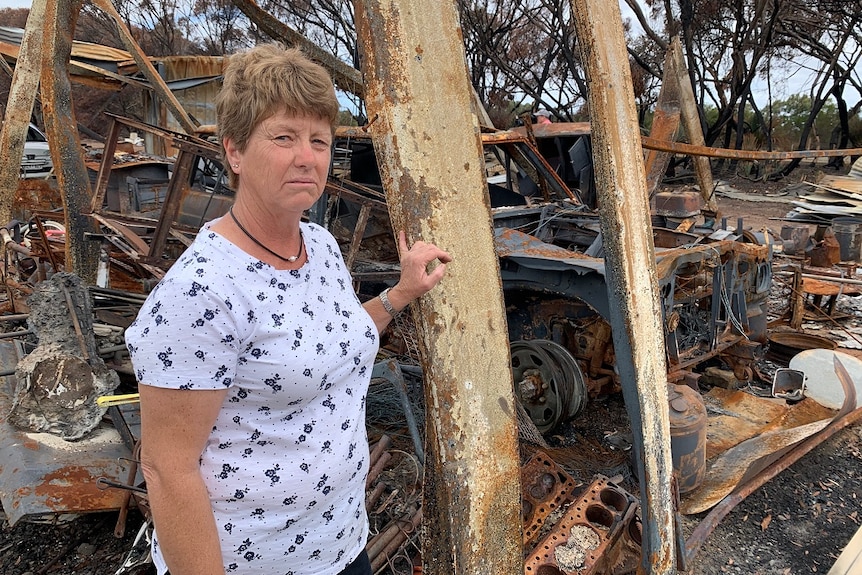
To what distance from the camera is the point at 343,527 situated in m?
1.49

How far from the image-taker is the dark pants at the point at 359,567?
5.11 feet

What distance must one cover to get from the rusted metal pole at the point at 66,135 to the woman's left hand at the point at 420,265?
4.78m

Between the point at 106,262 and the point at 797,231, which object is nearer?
the point at 106,262

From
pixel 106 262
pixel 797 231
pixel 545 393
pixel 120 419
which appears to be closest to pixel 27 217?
pixel 106 262

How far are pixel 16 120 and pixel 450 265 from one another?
267 inches

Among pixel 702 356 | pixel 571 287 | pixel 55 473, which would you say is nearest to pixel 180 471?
pixel 55 473

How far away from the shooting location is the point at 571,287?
3916 millimetres

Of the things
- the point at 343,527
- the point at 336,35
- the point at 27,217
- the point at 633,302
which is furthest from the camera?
the point at 336,35

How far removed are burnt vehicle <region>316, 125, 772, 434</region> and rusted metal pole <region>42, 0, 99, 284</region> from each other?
2337 millimetres

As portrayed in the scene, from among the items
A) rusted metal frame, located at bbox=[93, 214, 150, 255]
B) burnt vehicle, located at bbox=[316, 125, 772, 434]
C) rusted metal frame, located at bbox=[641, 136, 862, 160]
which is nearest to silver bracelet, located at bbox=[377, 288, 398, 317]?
burnt vehicle, located at bbox=[316, 125, 772, 434]

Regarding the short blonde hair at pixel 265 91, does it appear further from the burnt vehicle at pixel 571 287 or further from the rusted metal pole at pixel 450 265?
the burnt vehicle at pixel 571 287

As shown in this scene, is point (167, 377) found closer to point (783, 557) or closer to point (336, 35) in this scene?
point (783, 557)

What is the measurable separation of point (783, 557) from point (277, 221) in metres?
3.36

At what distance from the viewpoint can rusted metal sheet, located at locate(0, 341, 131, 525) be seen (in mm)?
2787
